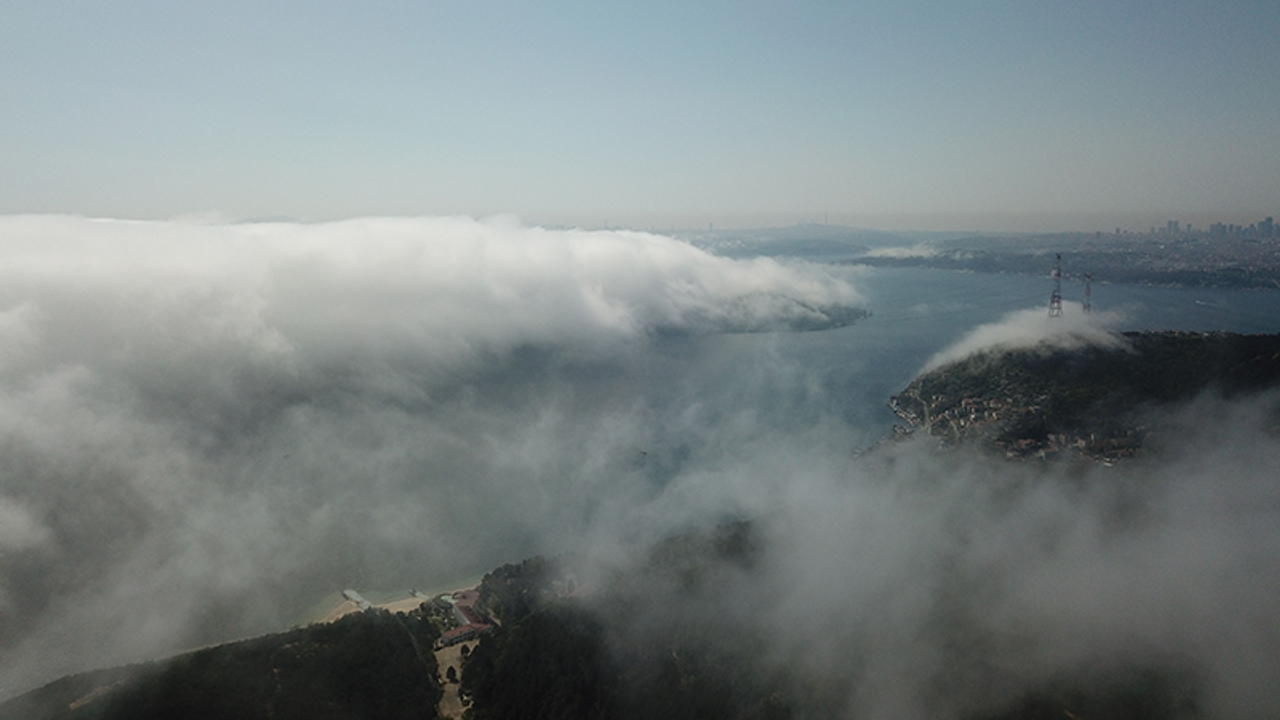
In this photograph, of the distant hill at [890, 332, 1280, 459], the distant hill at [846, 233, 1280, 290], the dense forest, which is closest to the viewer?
the dense forest

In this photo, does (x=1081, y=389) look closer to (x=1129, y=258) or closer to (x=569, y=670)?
(x=569, y=670)

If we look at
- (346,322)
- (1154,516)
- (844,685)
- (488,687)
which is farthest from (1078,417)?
(346,322)

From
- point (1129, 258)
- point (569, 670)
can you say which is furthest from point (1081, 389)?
point (1129, 258)

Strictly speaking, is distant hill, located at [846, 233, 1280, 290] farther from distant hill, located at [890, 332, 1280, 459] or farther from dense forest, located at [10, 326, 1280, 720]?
dense forest, located at [10, 326, 1280, 720]

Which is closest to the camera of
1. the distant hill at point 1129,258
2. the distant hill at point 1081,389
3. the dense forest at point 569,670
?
the dense forest at point 569,670

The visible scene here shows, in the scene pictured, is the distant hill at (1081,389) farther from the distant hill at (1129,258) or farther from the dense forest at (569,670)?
the distant hill at (1129,258)

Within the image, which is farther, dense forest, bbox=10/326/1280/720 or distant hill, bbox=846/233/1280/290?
distant hill, bbox=846/233/1280/290

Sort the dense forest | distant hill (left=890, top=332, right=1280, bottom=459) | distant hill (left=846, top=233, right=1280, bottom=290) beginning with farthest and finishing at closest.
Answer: distant hill (left=846, top=233, right=1280, bottom=290) → distant hill (left=890, top=332, right=1280, bottom=459) → the dense forest

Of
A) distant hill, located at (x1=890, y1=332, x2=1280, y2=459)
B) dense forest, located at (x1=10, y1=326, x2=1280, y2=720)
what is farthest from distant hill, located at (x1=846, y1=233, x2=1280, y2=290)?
dense forest, located at (x1=10, y1=326, x2=1280, y2=720)

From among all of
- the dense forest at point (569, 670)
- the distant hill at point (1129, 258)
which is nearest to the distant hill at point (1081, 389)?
the dense forest at point (569, 670)
